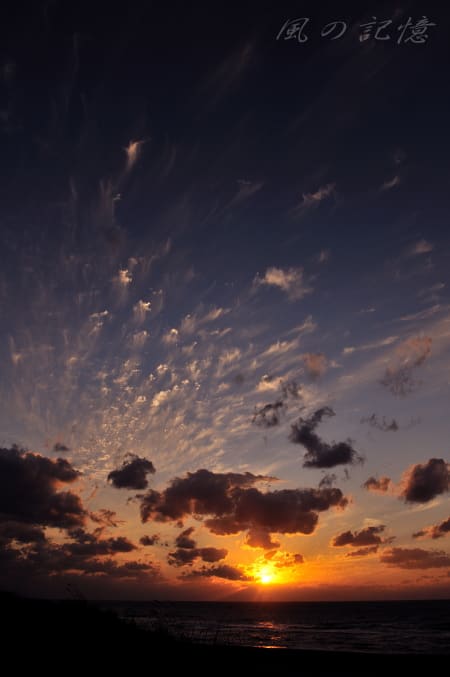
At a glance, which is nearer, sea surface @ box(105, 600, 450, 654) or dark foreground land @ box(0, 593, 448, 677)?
dark foreground land @ box(0, 593, 448, 677)

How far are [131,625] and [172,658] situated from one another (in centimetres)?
616

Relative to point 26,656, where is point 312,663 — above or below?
below

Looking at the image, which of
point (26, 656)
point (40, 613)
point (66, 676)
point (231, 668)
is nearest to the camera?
point (66, 676)

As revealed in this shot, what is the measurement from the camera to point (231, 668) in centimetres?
1548

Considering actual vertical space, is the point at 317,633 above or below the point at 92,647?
below

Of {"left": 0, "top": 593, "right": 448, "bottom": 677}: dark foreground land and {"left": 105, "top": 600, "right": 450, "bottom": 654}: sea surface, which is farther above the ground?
{"left": 0, "top": 593, "right": 448, "bottom": 677}: dark foreground land

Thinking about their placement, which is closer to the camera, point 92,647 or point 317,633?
point 92,647

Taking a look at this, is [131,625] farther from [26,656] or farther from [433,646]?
[433,646]

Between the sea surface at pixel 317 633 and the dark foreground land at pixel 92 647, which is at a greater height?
the dark foreground land at pixel 92 647

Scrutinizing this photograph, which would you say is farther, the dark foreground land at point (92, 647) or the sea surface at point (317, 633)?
the sea surface at point (317, 633)

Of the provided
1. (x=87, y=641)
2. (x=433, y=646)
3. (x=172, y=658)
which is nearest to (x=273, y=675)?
(x=172, y=658)

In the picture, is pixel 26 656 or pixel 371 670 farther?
pixel 371 670

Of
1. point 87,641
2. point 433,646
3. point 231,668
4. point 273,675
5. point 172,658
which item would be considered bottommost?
point 433,646

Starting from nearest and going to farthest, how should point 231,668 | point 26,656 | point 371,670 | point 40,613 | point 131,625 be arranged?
point 26,656
point 231,668
point 40,613
point 131,625
point 371,670
